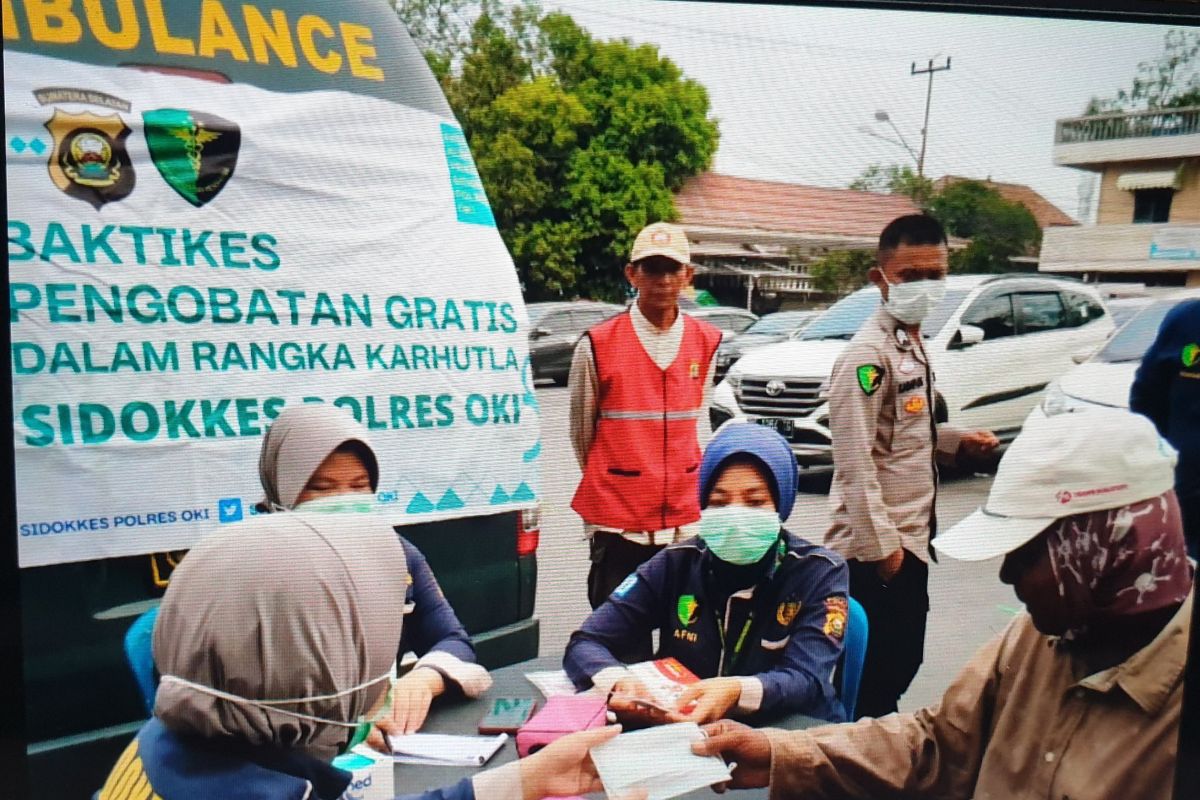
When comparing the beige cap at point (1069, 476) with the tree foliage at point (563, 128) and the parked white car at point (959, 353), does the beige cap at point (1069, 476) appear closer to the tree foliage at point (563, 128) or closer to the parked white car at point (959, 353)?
the parked white car at point (959, 353)

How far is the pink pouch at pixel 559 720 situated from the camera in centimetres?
140

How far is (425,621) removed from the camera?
1.61 meters

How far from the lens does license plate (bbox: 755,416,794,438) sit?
1.68 m

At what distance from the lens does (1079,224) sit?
181 centimetres

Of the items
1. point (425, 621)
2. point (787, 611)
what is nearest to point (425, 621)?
point (425, 621)

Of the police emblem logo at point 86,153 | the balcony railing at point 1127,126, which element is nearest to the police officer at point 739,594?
the balcony railing at point 1127,126

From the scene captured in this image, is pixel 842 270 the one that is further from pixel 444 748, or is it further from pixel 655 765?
pixel 444 748

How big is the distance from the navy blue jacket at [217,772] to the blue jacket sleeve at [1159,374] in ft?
4.99

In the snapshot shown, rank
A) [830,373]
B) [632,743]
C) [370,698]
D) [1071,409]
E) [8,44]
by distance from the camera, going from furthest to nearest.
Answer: [830,373] → [1071,409] → [632,743] → [8,44] → [370,698]

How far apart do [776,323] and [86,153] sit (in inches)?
50.2

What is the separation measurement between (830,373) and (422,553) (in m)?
0.91

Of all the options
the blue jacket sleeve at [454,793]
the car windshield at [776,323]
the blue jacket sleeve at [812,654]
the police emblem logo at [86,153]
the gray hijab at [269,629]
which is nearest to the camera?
the gray hijab at [269,629]

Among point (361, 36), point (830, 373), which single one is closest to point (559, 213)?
point (361, 36)

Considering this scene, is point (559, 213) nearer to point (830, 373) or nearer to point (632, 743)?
point (830, 373)
